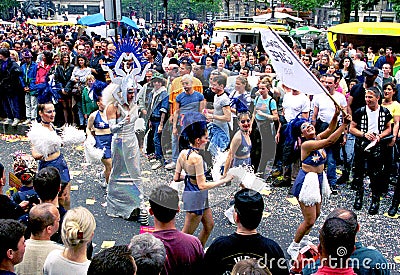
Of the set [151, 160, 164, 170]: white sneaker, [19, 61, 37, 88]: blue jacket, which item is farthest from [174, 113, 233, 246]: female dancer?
[19, 61, 37, 88]: blue jacket

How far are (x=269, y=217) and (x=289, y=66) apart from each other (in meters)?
2.96

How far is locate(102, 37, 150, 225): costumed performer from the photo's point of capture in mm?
5086

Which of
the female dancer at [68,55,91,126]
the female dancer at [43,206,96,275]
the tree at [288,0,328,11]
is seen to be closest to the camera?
the female dancer at [43,206,96,275]

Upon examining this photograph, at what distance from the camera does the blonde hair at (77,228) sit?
2758 mm

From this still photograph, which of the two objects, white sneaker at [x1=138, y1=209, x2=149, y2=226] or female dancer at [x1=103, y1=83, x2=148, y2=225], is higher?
female dancer at [x1=103, y1=83, x2=148, y2=225]

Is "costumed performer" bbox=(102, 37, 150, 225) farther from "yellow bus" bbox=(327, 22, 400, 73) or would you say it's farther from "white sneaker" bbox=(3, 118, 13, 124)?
"yellow bus" bbox=(327, 22, 400, 73)

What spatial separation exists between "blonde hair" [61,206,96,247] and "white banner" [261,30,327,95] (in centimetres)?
178

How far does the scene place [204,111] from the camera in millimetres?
4625

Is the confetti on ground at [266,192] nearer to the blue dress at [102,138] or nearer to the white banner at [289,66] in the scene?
the blue dress at [102,138]

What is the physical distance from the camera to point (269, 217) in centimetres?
586

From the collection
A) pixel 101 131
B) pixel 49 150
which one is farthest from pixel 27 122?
pixel 49 150

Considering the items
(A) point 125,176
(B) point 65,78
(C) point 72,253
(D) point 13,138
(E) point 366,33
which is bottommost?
(D) point 13,138

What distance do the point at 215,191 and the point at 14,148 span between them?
5577 mm

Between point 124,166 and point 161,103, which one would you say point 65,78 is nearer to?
point 161,103
